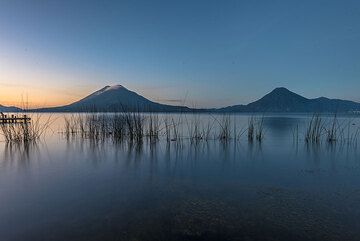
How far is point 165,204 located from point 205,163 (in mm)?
4600

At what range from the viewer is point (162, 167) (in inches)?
361

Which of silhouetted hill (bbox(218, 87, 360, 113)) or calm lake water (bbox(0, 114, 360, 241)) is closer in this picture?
calm lake water (bbox(0, 114, 360, 241))

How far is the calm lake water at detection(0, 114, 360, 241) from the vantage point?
420 centimetres

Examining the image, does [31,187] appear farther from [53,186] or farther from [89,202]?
[89,202]

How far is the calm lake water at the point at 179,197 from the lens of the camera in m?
4.20

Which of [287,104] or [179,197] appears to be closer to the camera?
[179,197]

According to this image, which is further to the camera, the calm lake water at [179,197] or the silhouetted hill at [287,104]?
the silhouetted hill at [287,104]

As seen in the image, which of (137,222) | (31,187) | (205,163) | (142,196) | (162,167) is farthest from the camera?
(205,163)

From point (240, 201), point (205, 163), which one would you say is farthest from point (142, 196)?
point (205, 163)

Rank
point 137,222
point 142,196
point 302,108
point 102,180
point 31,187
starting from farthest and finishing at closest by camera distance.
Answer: point 302,108
point 102,180
point 31,187
point 142,196
point 137,222

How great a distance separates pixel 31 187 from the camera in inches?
264

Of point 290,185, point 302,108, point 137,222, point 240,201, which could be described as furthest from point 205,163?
point 302,108

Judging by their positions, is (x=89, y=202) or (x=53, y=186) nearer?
(x=89, y=202)

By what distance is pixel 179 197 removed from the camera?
5902 millimetres
